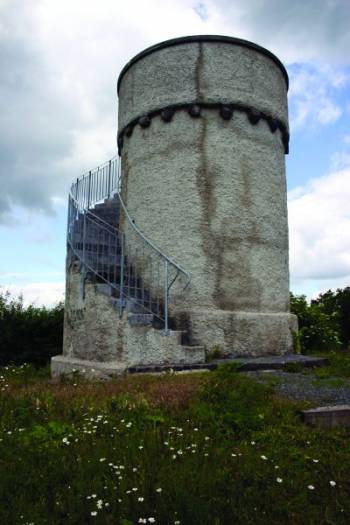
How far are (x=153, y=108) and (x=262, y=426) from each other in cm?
683

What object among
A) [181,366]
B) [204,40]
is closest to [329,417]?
[181,366]

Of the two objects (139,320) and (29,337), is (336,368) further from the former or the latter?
(29,337)

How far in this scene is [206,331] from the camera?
25.6 feet

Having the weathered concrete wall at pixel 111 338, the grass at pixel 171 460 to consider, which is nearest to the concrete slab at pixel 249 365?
the weathered concrete wall at pixel 111 338

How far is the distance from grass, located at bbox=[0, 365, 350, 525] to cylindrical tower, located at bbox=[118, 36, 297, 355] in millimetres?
3280

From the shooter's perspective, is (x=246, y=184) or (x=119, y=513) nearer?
(x=119, y=513)

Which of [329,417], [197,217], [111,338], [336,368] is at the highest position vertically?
[197,217]

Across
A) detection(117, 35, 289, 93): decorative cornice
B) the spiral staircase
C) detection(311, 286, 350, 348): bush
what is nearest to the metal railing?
the spiral staircase

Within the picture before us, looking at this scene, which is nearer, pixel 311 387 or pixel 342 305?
pixel 311 387

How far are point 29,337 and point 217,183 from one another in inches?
275

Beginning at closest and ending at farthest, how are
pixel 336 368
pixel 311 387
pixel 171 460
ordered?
1. pixel 171 460
2. pixel 311 387
3. pixel 336 368

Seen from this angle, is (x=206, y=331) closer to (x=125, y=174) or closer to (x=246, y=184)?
(x=246, y=184)

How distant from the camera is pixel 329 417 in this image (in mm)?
4086

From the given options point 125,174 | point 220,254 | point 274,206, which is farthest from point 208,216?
point 125,174
